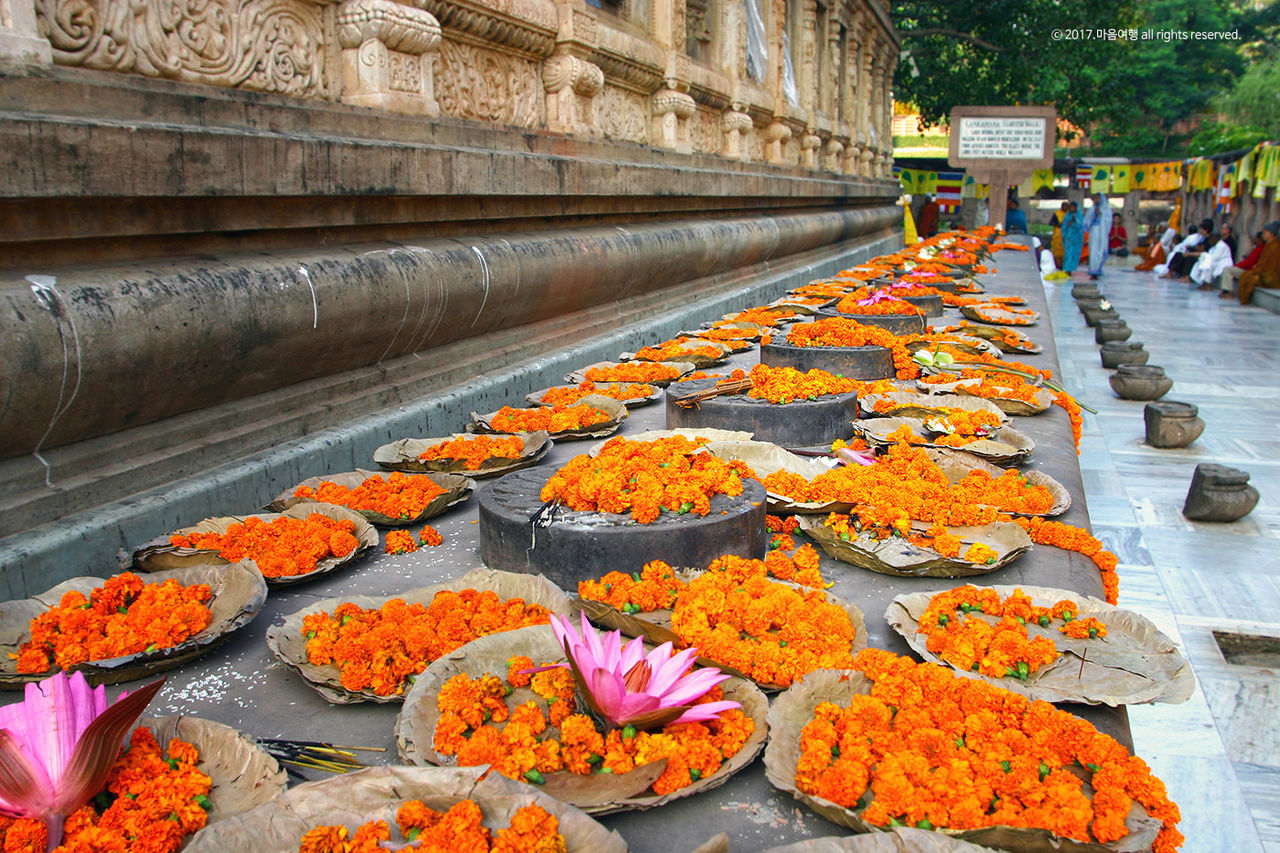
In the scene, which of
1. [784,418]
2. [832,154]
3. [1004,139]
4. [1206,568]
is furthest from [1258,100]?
[784,418]

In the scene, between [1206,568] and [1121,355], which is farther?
[1121,355]

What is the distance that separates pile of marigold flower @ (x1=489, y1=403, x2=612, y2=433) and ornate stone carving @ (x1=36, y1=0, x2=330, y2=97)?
Answer: 5.16ft

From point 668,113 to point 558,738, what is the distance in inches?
259

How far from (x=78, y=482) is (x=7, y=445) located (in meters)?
0.23

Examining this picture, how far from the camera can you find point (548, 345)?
520 cm

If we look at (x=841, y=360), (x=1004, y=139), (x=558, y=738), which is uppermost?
(x=1004, y=139)

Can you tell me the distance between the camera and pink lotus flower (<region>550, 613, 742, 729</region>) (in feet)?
5.03

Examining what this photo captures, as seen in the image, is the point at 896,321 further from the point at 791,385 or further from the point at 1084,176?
the point at 1084,176

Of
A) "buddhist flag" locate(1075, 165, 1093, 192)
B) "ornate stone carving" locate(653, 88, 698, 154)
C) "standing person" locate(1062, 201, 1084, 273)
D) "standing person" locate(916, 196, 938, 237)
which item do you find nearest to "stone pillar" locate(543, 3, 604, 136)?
"ornate stone carving" locate(653, 88, 698, 154)

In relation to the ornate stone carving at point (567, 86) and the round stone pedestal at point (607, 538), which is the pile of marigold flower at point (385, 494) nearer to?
the round stone pedestal at point (607, 538)

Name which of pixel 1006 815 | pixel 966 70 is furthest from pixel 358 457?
pixel 966 70

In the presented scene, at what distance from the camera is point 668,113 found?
7.37 m

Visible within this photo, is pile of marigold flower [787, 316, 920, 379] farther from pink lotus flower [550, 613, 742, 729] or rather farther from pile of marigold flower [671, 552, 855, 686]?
pink lotus flower [550, 613, 742, 729]

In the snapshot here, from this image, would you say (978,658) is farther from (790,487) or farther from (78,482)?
(78,482)
